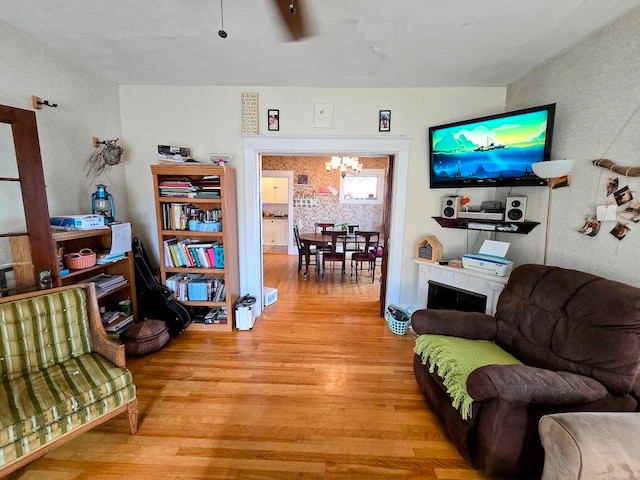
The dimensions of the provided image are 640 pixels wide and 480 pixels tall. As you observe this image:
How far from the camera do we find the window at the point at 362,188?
253 inches

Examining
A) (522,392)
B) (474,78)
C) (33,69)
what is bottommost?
(522,392)

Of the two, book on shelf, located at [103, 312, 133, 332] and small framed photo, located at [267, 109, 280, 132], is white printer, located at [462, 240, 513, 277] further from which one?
book on shelf, located at [103, 312, 133, 332]

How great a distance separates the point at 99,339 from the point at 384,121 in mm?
2965

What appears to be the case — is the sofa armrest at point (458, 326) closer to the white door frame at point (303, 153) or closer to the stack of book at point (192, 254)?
the white door frame at point (303, 153)

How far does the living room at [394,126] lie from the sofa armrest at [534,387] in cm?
86

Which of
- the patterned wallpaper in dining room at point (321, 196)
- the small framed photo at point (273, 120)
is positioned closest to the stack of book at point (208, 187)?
the small framed photo at point (273, 120)

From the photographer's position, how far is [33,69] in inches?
76.6

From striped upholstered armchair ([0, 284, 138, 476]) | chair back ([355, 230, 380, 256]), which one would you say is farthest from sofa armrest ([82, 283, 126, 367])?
chair back ([355, 230, 380, 256])

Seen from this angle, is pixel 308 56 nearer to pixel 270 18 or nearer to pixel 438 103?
pixel 270 18

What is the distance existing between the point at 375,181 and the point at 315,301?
386 centimetres

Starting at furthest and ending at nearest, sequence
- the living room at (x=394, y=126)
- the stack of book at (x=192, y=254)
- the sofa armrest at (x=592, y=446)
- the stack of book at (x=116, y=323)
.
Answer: the stack of book at (x=192, y=254)
the stack of book at (x=116, y=323)
the living room at (x=394, y=126)
the sofa armrest at (x=592, y=446)

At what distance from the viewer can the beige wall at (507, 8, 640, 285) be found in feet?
5.25

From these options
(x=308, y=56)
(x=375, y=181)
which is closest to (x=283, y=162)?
(x=375, y=181)

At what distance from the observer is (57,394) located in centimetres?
131
